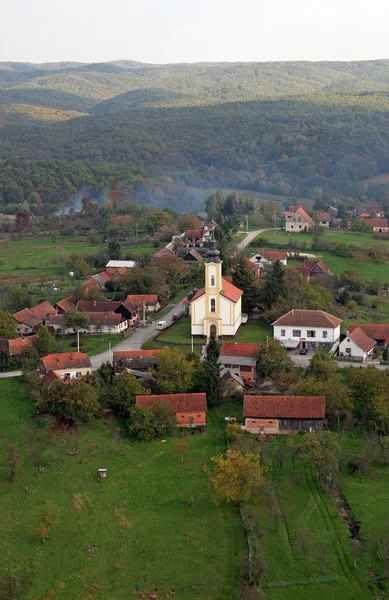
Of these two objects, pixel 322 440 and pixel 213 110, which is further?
pixel 213 110

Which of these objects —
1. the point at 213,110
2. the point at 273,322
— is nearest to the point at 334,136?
the point at 213,110

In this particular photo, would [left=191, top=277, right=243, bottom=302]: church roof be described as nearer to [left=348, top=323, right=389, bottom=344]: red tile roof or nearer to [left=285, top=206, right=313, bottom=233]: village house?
[left=348, top=323, right=389, bottom=344]: red tile roof

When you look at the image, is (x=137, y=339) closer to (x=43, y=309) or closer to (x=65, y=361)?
(x=65, y=361)

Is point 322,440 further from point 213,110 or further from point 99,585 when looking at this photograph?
point 213,110

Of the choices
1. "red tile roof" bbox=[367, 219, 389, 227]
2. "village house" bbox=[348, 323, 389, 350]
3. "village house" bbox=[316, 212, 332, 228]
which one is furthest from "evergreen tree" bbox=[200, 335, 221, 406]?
"village house" bbox=[316, 212, 332, 228]

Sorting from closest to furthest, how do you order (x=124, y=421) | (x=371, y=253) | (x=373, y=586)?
(x=373, y=586), (x=124, y=421), (x=371, y=253)

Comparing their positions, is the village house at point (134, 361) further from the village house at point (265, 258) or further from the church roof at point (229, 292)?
the village house at point (265, 258)

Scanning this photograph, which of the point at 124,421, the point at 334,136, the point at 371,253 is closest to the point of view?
the point at 124,421
